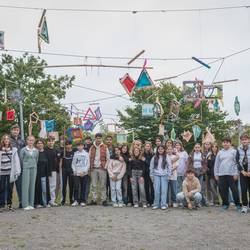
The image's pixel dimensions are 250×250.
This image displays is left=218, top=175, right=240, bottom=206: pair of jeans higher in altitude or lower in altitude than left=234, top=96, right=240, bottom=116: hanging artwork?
lower

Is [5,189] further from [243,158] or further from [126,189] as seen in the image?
[243,158]

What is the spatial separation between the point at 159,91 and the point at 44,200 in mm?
31164

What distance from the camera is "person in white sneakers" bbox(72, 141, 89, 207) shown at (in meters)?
11.6

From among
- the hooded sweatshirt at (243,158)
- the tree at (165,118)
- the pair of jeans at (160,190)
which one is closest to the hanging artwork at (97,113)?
the tree at (165,118)

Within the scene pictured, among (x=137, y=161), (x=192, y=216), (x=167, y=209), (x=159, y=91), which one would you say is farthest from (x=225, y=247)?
(x=159, y=91)

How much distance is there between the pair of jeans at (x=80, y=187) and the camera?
11.7 m

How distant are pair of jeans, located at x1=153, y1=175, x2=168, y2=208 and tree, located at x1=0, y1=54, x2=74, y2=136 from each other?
17.8 meters

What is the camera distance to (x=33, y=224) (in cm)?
854

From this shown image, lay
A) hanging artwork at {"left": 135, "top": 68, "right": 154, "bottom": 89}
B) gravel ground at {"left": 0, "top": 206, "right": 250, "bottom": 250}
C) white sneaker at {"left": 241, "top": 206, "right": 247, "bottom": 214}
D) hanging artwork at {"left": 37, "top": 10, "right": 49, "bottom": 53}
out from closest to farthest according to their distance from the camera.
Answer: gravel ground at {"left": 0, "top": 206, "right": 250, "bottom": 250}
white sneaker at {"left": 241, "top": 206, "right": 247, "bottom": 214}
hanging artwork at {"left": 37, "top": 10, "right": 49, "bottom": 53}
hanging artwork at {"left": 135, "top": 68, "right": 154, "bottom": 89}

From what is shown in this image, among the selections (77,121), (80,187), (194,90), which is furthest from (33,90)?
(80,187)

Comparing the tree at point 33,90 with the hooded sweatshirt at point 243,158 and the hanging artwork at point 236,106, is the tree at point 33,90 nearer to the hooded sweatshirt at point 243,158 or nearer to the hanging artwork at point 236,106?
the hanging artwork at point 236,106

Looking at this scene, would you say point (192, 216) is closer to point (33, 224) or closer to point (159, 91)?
point (33, 224)

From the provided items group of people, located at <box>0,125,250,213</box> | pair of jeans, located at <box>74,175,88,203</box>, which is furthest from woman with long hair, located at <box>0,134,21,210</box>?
pair of jeans, located at <box>74,175,88,203</box>

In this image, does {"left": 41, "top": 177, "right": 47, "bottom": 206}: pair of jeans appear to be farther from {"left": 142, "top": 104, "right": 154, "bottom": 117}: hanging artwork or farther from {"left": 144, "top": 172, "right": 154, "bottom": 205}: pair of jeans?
{"left": 142, "top": 104, "right": 154, "bottom": 117}: hanging artwork
